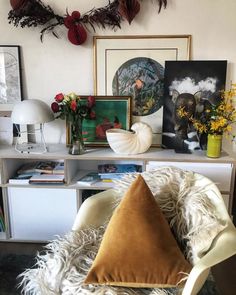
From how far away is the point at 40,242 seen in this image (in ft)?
6.85

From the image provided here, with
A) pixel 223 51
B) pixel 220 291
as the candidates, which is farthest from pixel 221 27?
pixel 220 291

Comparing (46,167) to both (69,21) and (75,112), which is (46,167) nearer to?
(75,112)

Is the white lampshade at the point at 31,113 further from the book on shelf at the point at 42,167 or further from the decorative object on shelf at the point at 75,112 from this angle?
the book on shelf at the point at 42,167

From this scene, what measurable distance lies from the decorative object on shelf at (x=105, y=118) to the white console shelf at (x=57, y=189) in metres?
0.10

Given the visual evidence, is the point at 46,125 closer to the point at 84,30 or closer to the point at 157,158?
the point at 84,30

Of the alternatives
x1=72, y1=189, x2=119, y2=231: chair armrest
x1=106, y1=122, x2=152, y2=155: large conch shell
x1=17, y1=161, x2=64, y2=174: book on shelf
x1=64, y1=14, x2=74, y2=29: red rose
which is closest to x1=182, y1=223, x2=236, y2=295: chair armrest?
x1=72, y1=189, x2=119, y2=231: chair armrest

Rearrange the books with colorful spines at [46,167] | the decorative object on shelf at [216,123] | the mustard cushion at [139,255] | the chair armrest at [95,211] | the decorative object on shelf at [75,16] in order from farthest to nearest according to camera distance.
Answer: the books with colorful spines at [46,167]
the decorative object on shelf at [75,16]
the decorative object on shelf at [216,123]
the chair armrest at [95,211]
the mustard cushion at [139,255]

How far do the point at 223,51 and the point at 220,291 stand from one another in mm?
1522

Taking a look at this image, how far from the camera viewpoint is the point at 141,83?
2096 mm

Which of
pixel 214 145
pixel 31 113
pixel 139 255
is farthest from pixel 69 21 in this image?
pixel 139 255

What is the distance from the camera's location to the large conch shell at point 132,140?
191 cm

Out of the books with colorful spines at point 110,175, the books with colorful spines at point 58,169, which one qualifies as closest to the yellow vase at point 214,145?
the books with colorful spines at point 110,175

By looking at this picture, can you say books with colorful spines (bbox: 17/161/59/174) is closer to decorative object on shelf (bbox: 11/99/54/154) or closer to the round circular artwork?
decorative object on shelf (bbox: 11/99/54/154)

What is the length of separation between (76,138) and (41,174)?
371mm
